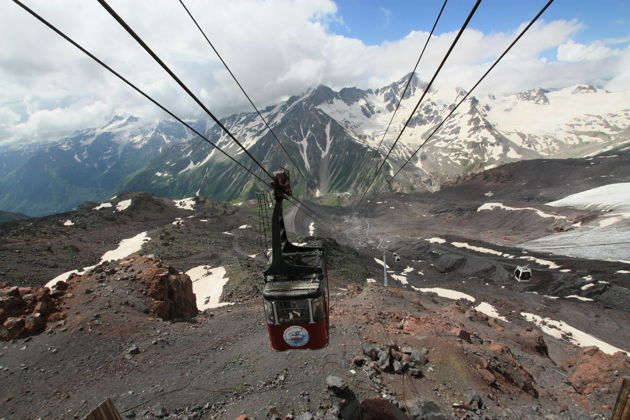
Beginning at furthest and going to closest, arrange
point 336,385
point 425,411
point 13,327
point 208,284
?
point 208,284 → point 13,327 → point 336,385 → point 425,411

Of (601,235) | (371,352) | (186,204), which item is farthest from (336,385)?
(186,204)

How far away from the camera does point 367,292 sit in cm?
3519

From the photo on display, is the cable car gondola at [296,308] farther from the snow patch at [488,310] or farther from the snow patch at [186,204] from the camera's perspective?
the snow patch at [186,204]

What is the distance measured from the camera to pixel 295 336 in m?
14.4

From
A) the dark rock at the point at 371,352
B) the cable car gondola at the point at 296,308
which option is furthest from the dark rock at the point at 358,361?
the cable car gondola at the point at 296,308

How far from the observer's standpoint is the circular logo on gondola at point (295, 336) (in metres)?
14.2

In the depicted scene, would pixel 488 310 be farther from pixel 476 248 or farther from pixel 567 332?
pixel 476 248

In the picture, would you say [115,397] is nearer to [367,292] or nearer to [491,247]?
[367,292]

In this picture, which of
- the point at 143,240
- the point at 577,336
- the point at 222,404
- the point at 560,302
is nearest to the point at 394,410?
the point at 222,404

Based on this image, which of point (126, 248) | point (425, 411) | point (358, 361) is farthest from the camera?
point (126, 248)

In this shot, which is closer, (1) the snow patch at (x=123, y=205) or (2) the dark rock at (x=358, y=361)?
(2) the dark rock at (x=358, y=361)

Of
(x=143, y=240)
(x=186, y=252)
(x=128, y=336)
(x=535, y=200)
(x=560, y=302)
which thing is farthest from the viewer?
(x=535, y=200)

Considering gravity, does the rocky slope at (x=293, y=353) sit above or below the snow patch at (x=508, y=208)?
above

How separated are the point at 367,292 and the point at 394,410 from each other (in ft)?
67.9
